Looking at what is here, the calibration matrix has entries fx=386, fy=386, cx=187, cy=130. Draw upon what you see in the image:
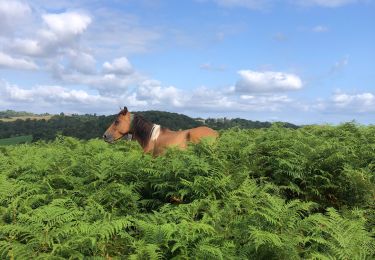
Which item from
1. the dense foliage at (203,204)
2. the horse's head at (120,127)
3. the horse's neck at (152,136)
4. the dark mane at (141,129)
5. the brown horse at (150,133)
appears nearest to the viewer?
the dense foliage at (203,204)

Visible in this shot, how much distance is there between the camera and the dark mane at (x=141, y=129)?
14.7 metres

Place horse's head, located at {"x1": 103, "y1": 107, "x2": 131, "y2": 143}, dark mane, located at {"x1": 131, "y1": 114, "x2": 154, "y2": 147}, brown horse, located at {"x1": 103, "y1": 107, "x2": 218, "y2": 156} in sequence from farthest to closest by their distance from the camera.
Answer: horse's head, located at {"x1": 103, "y1": 107, "x2": 131, "y2": 143}, dark mane, located at {"x1": 131, "y1": 114, "x2": 154, "y2": 147}, brown horse, located at {"x1": 103, "y1": 107, "x2": 218, "y2": 156}

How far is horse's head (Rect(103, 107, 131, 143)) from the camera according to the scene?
15.6 m

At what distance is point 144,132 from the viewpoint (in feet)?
48.8

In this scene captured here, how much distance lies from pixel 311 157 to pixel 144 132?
787 centimetres

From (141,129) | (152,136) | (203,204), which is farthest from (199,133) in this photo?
(203,204)

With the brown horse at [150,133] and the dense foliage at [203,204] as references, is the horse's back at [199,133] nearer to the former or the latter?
the brown horse at [150,133]

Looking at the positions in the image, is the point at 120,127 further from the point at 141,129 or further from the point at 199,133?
the point at 199,133

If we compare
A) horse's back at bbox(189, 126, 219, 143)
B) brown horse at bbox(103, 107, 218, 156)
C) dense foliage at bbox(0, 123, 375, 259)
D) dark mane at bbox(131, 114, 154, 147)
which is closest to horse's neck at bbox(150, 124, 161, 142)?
brown horse at bbox(103, 107, 218, 156)

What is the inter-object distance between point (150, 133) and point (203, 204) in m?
8.72

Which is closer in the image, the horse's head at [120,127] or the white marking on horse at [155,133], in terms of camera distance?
the white marking on horse at [155,133]

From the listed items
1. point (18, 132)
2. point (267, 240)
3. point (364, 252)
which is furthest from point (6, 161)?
point (18, 132)

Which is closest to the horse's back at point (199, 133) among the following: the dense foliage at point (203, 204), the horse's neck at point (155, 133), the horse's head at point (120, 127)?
the horse's neck at point (155, 133)

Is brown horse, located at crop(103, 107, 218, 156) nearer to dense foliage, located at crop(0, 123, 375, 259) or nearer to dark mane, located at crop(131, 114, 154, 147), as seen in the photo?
dark mane, located at crop(131, 114, 154, 147)
